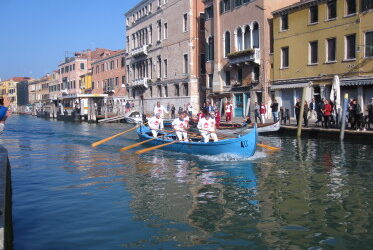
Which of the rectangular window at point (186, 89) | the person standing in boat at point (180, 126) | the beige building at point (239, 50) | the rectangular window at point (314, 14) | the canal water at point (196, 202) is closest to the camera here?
the canal water at point (196, 202)

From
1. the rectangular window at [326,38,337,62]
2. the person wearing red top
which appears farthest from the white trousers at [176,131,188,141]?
the rectangular window at [326,38,337,62]

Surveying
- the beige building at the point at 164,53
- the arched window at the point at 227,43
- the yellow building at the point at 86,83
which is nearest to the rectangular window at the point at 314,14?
the arched window at the point at 227,43

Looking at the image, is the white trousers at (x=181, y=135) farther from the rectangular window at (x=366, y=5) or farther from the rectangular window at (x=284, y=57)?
the rectangular window at (x=284, y=57)

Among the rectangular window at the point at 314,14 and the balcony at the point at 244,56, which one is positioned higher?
the rectangular window at the point at 314,14

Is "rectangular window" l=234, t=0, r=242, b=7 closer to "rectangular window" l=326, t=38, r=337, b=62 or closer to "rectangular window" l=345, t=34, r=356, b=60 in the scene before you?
"rectangular window" l=326, t=38, r=337, b=62

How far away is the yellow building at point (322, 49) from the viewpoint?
2533 cm

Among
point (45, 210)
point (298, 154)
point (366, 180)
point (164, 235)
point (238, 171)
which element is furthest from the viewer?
point (298, 154)

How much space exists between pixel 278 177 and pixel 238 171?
1471 mm

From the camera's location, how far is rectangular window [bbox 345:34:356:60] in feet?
85.1

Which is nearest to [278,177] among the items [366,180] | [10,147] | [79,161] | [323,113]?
[366,180]

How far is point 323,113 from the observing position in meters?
23.3

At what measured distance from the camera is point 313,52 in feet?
95.6

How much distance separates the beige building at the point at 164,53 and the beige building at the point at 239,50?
3.02m

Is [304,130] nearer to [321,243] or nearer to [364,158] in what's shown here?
[364,158]
